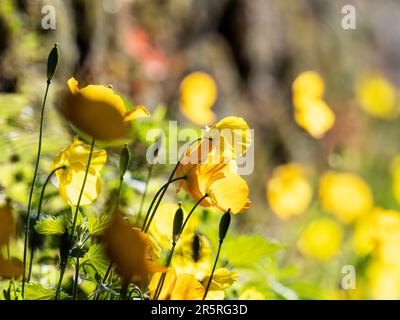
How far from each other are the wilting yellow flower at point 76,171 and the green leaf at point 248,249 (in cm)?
27

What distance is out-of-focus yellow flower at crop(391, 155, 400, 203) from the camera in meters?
3.16

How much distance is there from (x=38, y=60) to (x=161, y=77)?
2.61 feet

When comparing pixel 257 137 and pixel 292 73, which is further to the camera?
pixel 292 73

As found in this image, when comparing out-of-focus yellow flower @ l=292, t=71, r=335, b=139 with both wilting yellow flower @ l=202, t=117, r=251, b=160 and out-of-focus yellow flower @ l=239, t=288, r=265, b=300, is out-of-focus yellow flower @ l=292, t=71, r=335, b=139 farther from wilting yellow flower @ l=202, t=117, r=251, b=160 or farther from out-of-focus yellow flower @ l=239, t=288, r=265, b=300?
wilting yellow flower @ l=202, t=117, r=251, b=160

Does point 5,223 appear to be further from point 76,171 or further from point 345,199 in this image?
point 345,199

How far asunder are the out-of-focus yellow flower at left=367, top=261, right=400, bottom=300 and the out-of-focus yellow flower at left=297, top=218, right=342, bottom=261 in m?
0.13

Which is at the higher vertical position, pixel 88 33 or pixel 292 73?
pixel 292 73

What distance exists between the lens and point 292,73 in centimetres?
336

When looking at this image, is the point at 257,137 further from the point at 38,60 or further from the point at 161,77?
the point at 38,60

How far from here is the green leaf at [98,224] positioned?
88 centimetres

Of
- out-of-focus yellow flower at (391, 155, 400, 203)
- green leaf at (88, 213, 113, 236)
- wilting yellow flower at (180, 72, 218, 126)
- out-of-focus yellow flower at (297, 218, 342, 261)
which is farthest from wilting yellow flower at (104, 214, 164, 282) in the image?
out-of-focus yellow flower at (391, 155, 400, 203)

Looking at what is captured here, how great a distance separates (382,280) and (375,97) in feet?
5.62

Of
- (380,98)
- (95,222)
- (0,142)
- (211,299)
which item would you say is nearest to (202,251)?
(211,299)

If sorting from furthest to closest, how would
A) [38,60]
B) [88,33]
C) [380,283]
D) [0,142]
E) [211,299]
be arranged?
[380,283] → [88,33] → [38,60] → [0,142] → [211,299]
